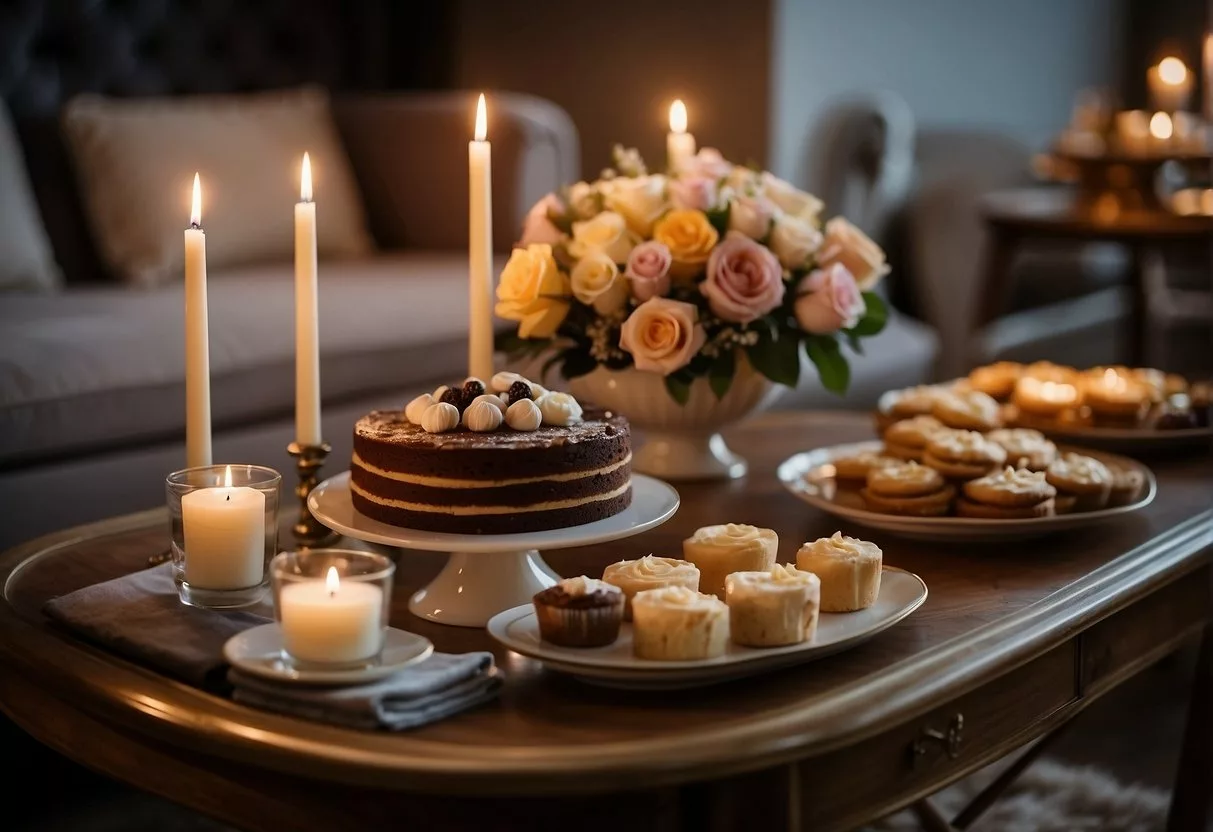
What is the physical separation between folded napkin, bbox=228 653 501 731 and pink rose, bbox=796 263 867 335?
69cm

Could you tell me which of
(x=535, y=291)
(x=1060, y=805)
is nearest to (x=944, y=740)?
(x=535, y=291)

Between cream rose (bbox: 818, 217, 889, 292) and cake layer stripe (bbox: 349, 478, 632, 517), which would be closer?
cake layer stripe (bbox: 349, 478, 632, 517)

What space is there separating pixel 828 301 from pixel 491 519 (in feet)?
1.82

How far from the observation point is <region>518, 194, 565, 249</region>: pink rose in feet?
5.42

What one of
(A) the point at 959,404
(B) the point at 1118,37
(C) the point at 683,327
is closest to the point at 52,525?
(C) the point at 683,327

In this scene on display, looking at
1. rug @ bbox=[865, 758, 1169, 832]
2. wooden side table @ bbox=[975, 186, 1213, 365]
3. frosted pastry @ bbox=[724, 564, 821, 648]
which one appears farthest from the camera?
wooden side table @ bbox=[975, 186, 1213, 365]

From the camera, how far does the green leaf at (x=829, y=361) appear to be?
5.30ft

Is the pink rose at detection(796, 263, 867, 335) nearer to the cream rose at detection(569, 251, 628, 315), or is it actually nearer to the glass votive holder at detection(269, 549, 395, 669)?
the cream rose at detection(569, 251, 628, 315)

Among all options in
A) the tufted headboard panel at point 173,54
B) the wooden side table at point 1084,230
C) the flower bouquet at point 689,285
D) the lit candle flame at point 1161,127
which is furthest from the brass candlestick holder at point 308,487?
the lit candle flame at point 1161,127

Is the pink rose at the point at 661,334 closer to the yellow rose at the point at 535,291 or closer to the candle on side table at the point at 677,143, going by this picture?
the yellow rose at the point at 535,291

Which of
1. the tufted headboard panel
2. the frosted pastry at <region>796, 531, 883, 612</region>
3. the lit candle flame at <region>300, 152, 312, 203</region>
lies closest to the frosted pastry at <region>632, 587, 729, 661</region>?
the frosted pastry at <region>796, 531, 883, 612</region>

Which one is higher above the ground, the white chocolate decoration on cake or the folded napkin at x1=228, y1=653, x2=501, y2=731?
the white chocolate decoration on cake

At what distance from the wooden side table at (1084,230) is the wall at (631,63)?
0.64m

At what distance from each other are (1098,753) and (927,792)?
1184mm
